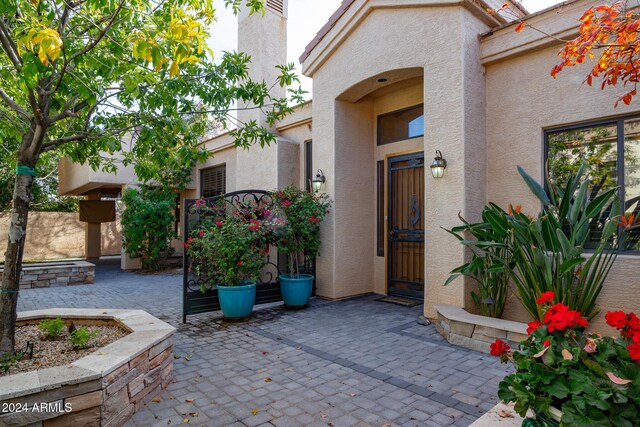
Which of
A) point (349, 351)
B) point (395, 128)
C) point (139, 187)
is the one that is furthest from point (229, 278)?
point (139, 187)

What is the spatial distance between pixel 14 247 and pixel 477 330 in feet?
15.5

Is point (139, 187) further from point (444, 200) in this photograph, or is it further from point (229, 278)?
point (444, 200)

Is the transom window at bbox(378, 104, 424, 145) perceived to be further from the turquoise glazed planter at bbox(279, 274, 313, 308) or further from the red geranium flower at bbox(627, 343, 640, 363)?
the red geranium flower at bbox(627, 343, 640, 363)

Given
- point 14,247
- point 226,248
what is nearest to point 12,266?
point 14,247

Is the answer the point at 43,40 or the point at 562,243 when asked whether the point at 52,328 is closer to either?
the point at 43,40

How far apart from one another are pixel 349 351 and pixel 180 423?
2.05m

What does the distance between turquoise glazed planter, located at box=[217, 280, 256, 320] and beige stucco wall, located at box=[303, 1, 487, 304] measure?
1.78 meters

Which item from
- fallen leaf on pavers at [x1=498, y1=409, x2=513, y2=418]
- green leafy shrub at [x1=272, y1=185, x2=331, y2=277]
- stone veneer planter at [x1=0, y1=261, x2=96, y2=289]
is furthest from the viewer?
stone veneer planter at [x1=0, y1=261, x2=96, y2=289]

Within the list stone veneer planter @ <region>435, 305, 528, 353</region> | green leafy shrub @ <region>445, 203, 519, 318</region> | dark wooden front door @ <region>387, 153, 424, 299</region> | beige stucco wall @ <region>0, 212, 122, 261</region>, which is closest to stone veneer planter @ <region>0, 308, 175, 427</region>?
stone veneer planter @ <region>435, 305, 528, 353</region>

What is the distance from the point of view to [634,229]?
14.1 feet

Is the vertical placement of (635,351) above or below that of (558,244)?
below

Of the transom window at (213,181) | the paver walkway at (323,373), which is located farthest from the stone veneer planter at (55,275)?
the paver walkway at (323,373)

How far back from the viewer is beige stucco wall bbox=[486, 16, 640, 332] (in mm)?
4336

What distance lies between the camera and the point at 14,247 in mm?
3338
